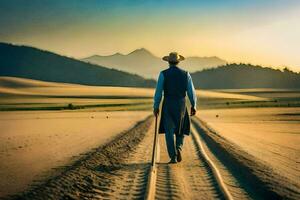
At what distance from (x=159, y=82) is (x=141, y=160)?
76.1 inches

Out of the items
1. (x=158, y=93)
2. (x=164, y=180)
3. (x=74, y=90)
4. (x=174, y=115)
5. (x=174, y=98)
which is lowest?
(x=164, y=180)

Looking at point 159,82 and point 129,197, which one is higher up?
point 159,82

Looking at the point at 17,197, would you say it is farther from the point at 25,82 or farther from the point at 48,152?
the point at 25,82

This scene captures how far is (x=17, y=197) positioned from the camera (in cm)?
832

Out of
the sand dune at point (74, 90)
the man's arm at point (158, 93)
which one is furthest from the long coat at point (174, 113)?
the sand dune at point (74, 90)

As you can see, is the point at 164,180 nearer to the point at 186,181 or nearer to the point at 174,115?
the point at 186,181

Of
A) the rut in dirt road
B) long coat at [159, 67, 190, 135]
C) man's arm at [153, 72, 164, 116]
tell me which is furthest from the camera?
long coat at [159, 67, 190, 135]

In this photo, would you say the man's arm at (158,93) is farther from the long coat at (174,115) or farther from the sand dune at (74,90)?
the sand dune at (74,90)

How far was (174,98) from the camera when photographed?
12.6m

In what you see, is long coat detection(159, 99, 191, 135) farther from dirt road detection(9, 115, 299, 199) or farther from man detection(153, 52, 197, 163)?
dirt road detection(9, 115, 299, 199)

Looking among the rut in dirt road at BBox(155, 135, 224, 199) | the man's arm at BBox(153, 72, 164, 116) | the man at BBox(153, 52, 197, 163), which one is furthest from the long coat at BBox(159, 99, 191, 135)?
the rut in dirt road at BBox(155, 135, 224, 199)

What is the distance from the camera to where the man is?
40.6 ft

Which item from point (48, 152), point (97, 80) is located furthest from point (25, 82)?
point (48, 152)

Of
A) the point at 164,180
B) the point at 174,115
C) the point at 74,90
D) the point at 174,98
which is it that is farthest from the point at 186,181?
the point at 74,90
